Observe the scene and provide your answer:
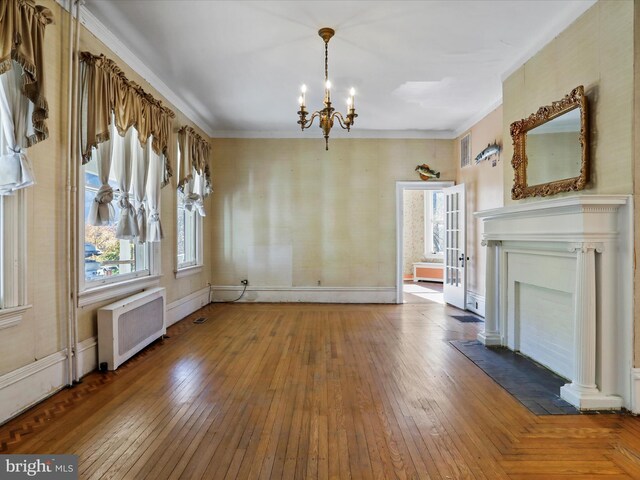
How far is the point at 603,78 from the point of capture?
2.75 m

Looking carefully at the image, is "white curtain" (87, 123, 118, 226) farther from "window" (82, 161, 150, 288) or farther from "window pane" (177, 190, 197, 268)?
"window pane" (177, 190, 197, 268)

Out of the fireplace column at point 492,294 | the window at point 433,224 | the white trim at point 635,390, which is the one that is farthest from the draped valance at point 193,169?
the window at point 433,224

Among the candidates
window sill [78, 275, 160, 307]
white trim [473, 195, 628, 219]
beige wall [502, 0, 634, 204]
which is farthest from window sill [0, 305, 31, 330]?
beige wall [502, 0, 634, 204]

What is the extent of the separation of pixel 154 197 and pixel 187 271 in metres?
1.62

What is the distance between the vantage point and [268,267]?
6.79m

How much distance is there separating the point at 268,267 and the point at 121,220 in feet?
11.1

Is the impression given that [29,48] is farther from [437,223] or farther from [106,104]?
[437,223]

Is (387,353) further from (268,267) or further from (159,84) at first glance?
(159,84)

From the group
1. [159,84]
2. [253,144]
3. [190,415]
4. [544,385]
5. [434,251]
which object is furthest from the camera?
[434,251]

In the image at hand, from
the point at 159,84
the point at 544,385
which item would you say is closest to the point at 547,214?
the point at 544,385

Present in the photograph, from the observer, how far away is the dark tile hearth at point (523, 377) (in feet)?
8.75

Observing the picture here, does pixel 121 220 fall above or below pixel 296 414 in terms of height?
above

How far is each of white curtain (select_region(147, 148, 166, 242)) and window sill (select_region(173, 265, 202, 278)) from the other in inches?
38.9

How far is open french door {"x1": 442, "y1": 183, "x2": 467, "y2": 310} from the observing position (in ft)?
19.9
